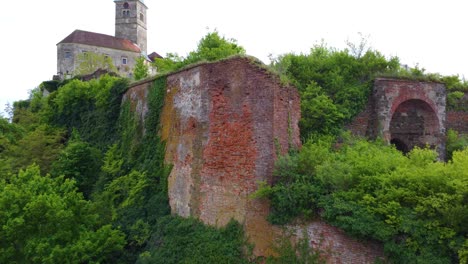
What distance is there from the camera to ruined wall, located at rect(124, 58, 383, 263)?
1368 cm

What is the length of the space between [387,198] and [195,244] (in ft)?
18.5

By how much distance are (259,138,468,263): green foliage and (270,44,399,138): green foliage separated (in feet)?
8.55

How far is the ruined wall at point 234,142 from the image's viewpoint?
13680mm

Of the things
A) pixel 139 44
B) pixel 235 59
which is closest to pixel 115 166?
pixel 235 59

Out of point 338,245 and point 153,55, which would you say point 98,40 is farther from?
point 338,245

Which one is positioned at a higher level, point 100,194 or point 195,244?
point 100,194

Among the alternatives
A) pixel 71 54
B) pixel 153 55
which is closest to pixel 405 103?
pixel 71 54

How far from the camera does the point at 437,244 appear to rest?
10.3 metres

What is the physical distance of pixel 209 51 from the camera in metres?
16.5

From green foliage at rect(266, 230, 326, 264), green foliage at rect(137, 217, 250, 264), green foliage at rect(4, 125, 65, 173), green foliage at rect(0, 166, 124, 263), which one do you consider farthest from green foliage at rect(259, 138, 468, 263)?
green foliage at rect(4, 125, 65, 173)

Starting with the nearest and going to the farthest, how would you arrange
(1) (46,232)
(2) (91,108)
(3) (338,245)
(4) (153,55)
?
(3) (338,245)
(1) (46,232)
(2) (91,108)
(4) (153,55)

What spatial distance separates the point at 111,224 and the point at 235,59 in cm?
748

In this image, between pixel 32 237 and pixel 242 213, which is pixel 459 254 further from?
pixel 32 237

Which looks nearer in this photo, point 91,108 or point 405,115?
point 405,115
